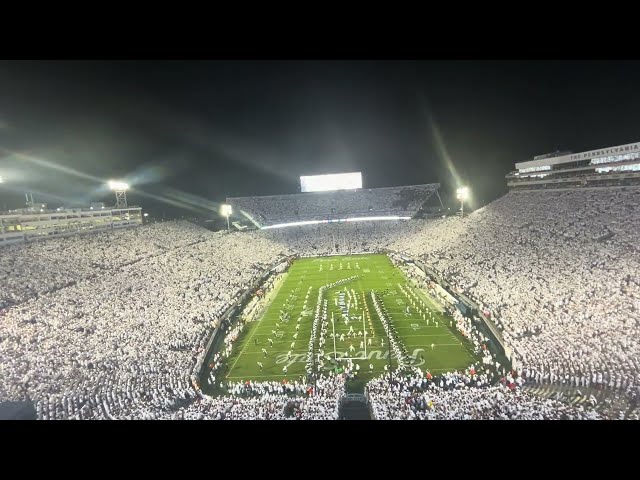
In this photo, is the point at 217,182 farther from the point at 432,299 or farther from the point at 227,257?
the point at 432,299

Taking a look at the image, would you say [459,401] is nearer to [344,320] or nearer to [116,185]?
[344,320]

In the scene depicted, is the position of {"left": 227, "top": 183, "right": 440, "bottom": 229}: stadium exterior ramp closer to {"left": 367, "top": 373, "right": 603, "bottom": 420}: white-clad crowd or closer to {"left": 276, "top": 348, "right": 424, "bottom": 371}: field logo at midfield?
{"left": 276, "top": 348, "right": 424, "bottom": 371}: field logo at midfield

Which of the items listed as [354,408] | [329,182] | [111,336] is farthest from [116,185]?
[354,408]

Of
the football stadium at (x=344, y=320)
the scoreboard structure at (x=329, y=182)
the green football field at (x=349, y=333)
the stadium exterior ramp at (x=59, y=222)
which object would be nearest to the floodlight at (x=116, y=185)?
the stadium exterior ramp at (x=59, y=222)

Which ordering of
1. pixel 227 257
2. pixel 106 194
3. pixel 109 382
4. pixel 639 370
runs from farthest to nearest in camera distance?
pixel 106 194
pixel 227 257
pixel 109 382
pixel 639 370
